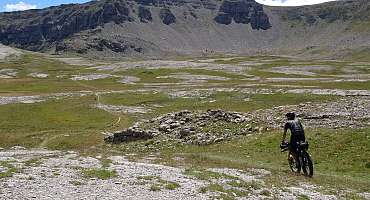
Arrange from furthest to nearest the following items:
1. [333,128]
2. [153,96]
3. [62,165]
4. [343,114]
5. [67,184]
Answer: [153,96]
[343,114]
[333,128]
[62,165]
[67,184]

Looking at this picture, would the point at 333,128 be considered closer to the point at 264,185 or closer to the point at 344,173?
the point at 344,173

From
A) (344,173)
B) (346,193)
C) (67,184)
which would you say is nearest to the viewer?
(67,184)

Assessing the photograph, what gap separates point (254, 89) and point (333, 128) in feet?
217

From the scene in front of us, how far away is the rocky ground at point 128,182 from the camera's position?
75.8ft

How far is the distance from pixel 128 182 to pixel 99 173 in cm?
250

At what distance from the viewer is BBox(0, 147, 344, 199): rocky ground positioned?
23.1m

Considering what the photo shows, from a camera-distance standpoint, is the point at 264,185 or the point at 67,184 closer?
the point at 67,184

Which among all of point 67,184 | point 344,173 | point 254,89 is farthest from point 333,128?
point 254,89

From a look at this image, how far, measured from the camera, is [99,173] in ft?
90.2

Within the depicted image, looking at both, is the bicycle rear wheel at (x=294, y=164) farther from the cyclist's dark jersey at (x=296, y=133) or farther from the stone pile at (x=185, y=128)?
the stone pile at (x=185, y=128)

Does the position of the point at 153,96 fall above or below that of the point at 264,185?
below

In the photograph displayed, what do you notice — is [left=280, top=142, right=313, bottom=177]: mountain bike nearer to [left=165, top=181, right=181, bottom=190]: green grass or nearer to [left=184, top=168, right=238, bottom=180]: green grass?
[left=184, top=168, right=238, bottom=180]: green grass

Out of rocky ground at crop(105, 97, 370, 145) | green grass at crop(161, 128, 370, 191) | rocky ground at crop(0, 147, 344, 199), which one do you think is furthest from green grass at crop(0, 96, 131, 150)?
rocky ground at crop(0, 147, 344, 199)

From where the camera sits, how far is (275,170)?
107 feet
